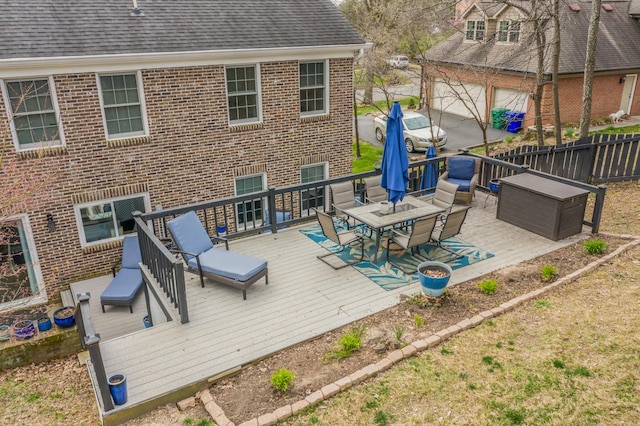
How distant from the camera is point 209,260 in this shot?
8.88 metres

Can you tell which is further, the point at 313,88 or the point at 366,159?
the point at 366,159

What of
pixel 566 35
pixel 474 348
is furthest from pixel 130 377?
pixel 566 35

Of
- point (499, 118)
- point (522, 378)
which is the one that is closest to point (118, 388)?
point (522, 378)

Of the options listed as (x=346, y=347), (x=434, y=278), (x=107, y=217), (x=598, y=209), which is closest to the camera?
(x=346, y=347)

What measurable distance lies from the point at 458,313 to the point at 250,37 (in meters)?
9.36

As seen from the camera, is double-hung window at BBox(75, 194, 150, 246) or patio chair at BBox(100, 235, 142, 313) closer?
patio chair at BBox(100, 235, 142, 313)

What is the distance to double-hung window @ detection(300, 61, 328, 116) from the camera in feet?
46.4

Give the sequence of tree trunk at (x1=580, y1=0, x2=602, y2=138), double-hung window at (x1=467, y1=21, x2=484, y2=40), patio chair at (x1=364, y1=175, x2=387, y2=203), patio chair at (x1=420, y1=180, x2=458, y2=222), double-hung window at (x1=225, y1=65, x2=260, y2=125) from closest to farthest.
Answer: patio chair at (x1=420, y1=180, x2=458, y2=222) → patio chair at (x1=364, y1=175, x2=387, y2=203) → double-hung window at (x1=225, y1=65, x2=260, y2=125) → tree trunk at (x1=580, y1=0, x2=602, y2=138) → double-hung window at (x1=467, y1=21, x2=484, y2=40)

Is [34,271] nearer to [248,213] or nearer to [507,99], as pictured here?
[248,213]

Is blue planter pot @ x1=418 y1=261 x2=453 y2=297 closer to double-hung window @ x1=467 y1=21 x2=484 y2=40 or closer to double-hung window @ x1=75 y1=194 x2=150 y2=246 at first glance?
double-hung window @ x1=75 y1=194 x2=150 y2=246

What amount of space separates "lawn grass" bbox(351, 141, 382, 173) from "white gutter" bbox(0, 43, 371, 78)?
695cm

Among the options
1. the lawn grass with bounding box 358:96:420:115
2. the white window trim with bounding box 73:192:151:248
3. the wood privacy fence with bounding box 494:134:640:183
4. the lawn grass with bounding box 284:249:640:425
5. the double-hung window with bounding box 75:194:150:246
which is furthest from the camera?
the lawn grass with bounding box 358:96:420:115

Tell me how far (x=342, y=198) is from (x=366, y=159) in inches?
455

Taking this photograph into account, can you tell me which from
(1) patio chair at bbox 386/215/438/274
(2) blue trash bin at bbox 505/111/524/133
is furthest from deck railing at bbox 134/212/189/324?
(2) blue trash bin at bbox 505/111/524/133
